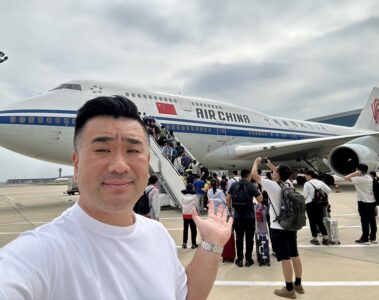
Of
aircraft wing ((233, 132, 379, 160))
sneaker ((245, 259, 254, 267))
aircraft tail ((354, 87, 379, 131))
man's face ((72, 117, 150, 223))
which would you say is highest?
aircraft tail ((354, 87, 379, 131))

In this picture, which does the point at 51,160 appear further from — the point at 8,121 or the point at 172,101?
the point at 172,101

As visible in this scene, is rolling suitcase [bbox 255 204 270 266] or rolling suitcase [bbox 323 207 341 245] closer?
rolling suitcase [bbox 255 204 270 266]

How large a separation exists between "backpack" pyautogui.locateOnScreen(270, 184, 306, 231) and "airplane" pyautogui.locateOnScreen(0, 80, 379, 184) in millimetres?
8914

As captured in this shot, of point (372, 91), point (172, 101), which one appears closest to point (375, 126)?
point (372, 91)

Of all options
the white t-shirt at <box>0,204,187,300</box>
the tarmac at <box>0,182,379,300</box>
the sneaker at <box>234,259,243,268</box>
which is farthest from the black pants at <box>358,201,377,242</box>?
the white t-shirt at <box>0,204,187,300</box>

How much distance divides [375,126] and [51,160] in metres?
25.6

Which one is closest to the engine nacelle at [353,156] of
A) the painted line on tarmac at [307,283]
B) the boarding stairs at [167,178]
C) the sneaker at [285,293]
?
the boarding stairs at [167,178]

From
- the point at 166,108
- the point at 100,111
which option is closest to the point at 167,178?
the point at 166,108

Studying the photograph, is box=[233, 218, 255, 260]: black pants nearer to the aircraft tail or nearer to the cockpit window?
the cockpit window

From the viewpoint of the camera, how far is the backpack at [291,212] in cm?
384

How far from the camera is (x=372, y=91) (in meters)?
25.7

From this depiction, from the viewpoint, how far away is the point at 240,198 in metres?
5.06

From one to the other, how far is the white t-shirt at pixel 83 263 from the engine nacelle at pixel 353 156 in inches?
610

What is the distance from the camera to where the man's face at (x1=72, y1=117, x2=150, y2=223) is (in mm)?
1134
